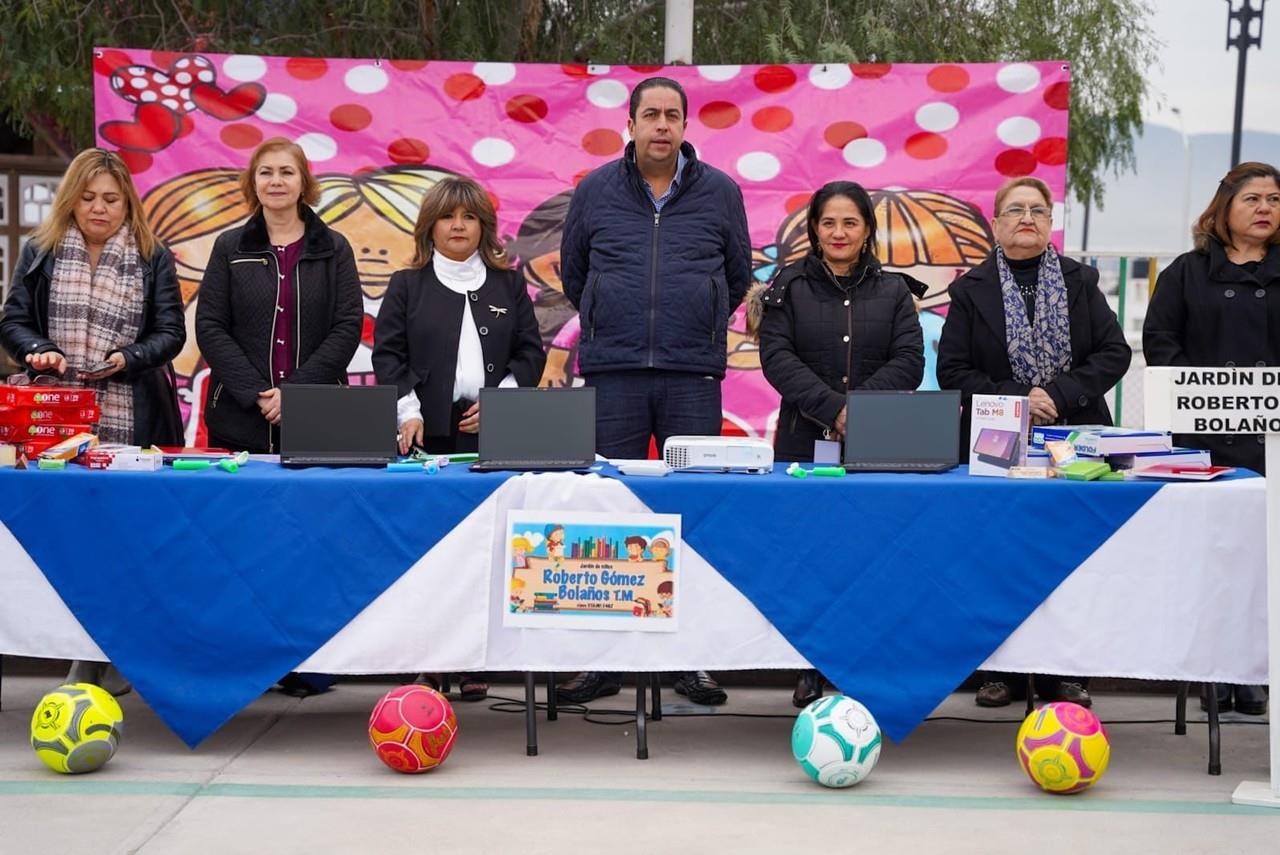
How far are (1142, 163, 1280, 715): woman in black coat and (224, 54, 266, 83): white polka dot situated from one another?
3.90m

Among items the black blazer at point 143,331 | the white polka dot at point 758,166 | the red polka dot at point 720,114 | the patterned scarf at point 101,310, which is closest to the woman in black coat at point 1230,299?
the white polka dot at point 758,166

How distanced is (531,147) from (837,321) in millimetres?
2370

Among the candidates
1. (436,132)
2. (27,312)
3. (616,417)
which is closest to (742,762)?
(616,417)

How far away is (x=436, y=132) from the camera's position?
21.7ft

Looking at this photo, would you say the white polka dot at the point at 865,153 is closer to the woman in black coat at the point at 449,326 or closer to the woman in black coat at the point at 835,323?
the woman in black coat at the point at 835,323

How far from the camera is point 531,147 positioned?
6.59 meters

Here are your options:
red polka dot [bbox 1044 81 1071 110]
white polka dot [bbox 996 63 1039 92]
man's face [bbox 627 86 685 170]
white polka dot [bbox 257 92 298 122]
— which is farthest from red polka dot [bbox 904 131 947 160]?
white polka dot [bbox 257 92 298 122]

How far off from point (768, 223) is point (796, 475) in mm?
2813

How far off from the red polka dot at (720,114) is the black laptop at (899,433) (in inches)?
108

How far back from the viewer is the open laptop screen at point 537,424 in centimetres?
404

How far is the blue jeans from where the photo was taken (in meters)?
4.75

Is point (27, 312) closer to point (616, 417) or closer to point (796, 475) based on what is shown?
point (616, 417)

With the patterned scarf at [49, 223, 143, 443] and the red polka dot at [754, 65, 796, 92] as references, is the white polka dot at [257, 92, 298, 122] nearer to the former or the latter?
the patterned scarf at [49, 223, 143, 443]

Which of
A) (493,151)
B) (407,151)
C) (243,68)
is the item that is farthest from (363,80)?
(493,151)
